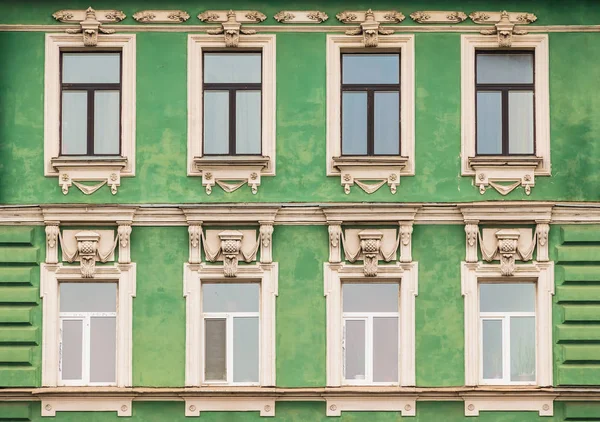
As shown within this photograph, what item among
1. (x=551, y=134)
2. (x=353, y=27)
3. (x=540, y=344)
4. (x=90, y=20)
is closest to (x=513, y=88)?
(x=551, y=134)

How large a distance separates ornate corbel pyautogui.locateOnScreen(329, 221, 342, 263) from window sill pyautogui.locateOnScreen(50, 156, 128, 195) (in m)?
3.12

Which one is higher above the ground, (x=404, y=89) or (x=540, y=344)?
(x=404, y=89)

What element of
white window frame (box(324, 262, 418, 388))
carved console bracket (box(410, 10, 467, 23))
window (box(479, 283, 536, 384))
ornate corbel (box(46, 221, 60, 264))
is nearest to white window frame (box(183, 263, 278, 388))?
white window frame (box(324, 262, 418, 388))

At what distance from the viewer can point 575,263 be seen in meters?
20.3

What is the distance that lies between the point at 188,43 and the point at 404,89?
324cm

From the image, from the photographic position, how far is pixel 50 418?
20109 millimetres

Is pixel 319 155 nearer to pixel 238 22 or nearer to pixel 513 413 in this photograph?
pixel 238 22

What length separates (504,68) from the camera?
20.9 metres

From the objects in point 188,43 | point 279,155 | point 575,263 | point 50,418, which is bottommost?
point 50,418

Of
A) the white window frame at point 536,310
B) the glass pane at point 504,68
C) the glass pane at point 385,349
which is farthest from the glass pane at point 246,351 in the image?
the glass pane at point 504,68

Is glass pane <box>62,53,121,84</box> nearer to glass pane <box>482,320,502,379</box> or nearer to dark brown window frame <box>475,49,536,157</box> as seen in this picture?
dark brown window frame <box>475,49,536,157</box>

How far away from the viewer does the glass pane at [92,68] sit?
20.9 meters

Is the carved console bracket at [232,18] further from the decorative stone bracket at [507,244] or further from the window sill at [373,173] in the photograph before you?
the decorative stone bracket at [507,244]

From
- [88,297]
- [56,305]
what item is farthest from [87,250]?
[56,305]
